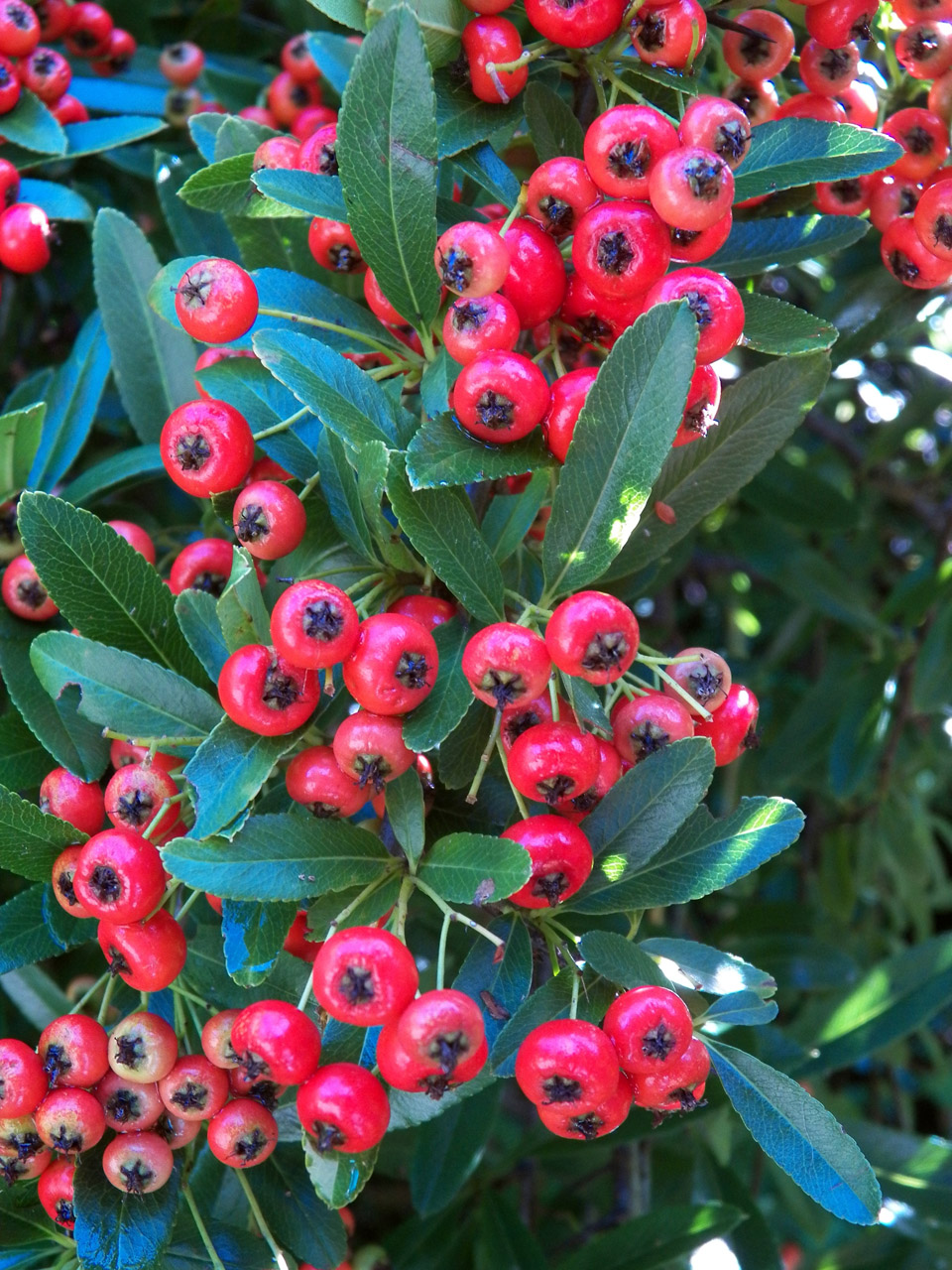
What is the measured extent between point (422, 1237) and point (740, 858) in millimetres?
1631

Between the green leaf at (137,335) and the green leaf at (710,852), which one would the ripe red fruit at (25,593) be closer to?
the green leaf at (137,335)

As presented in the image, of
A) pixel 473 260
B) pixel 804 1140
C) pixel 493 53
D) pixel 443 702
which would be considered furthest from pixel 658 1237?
pixel 493 53

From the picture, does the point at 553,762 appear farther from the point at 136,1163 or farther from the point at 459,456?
the point at 136,1163

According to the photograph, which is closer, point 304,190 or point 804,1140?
point 804,1140

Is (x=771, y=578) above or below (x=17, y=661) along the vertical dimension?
below

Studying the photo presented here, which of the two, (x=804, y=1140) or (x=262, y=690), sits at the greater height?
(x=262, y=690)

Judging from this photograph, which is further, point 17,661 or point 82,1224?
point 17,661

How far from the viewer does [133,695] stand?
5.05 feet

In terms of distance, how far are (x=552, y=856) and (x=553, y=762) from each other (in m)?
0.12

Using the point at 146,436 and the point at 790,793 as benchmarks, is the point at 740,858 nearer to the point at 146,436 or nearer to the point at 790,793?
the point at 146,436

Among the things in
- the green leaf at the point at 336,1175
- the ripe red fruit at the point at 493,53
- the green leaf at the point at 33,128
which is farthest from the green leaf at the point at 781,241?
the green leaf at the point at 336,1175

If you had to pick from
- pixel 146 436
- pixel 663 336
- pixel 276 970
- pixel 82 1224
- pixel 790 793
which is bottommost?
pixel 790 793

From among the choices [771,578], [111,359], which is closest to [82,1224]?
[111,359]

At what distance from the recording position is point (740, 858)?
148 cm
